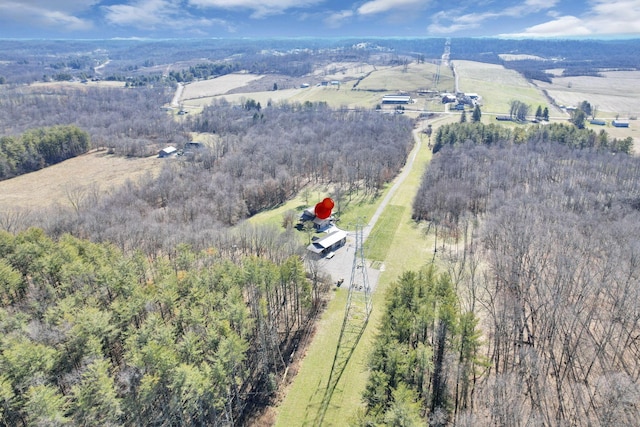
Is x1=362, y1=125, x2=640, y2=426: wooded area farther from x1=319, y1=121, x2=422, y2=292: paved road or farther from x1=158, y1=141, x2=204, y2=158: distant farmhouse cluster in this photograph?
x1=158, y1=141, x2=204, y2=158: distant farmhouse cluster

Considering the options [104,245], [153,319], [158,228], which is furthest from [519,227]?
[104,245]

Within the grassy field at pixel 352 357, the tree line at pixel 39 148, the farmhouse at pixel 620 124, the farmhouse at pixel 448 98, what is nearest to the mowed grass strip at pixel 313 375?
the grassy field at pixel 352 357

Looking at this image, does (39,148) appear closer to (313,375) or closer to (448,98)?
(313,375)

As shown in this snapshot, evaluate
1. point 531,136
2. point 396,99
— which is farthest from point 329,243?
point 396,99

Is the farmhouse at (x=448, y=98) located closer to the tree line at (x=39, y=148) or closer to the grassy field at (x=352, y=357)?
the grassy field at (x=352, y=357)

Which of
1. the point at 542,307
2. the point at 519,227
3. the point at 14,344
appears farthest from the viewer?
the point at 519,227

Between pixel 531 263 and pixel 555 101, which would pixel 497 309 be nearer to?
pixel 531 263
